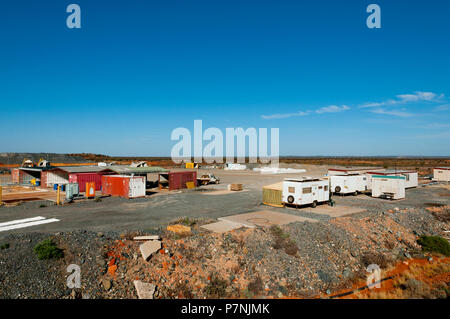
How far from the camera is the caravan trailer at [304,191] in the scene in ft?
89.0

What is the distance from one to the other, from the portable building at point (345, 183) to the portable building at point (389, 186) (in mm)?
1995

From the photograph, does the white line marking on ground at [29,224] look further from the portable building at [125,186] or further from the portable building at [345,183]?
the portable building at [345,183]

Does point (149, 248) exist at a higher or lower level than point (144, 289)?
higher

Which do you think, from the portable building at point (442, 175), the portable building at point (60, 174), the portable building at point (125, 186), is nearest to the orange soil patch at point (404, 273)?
the portable building at point (125, 186)

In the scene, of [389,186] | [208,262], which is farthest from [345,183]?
[208,262]

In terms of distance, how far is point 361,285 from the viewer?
15.7 metres

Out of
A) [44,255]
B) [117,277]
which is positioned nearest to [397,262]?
[117,277]

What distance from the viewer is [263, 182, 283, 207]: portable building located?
94.5ft

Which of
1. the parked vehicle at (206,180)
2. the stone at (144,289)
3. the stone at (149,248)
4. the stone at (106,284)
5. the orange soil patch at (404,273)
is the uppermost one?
the parked vehicle at (206,180)

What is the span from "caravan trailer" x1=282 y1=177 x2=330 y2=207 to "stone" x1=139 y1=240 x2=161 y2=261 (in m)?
15.3

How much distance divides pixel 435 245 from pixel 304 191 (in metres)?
10.8

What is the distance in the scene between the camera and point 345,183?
35.5 m

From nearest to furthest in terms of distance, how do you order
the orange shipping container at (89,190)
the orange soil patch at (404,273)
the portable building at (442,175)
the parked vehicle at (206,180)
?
the orange soil patch at (404,273)
the orange shipping container at (89,190)
the parked vehicle at (206,180)
the portable building at (442,175)

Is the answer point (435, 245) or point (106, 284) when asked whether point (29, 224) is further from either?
point (435, 245)
